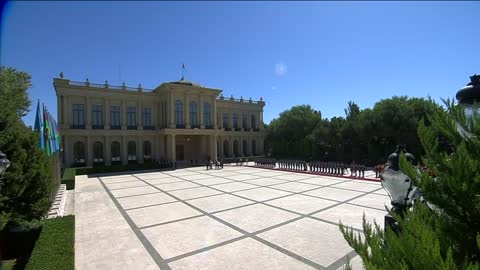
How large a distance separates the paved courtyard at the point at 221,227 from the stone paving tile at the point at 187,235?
0.03 meters

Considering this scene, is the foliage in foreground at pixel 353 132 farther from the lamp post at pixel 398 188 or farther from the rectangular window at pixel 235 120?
the lamp post at pixel 398 188

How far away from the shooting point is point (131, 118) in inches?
1442

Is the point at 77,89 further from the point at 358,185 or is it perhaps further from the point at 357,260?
the point at 357,260

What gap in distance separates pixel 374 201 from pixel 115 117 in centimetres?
3296

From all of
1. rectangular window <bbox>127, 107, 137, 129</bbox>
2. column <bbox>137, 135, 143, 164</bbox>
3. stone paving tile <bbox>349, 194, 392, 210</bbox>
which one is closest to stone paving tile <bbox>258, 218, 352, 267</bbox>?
stone paving tile <bbox>349, 194, 392, 210</bbox>

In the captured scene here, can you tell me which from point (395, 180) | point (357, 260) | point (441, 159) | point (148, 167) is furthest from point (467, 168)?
point (148, 167)

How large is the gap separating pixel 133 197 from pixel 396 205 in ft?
48.1

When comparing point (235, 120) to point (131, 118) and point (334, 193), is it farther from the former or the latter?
point (334, 193)

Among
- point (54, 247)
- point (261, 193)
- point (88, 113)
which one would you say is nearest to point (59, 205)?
point (54, 247)

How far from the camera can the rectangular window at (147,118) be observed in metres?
37.6

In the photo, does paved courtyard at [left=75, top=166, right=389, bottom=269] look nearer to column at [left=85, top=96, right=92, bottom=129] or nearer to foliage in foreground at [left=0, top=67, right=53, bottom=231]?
foliage in foreground at [left=0, top=67, right=53, bottom=231]

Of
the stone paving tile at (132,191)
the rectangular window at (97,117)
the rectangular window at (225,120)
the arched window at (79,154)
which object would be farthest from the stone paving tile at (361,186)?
the arched window at (79,154)

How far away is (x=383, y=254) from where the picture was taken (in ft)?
7.04

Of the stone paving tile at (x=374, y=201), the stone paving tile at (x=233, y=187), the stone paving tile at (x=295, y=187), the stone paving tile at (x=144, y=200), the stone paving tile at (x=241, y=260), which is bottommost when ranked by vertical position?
the stone paving tile at (x=241, y=260)
